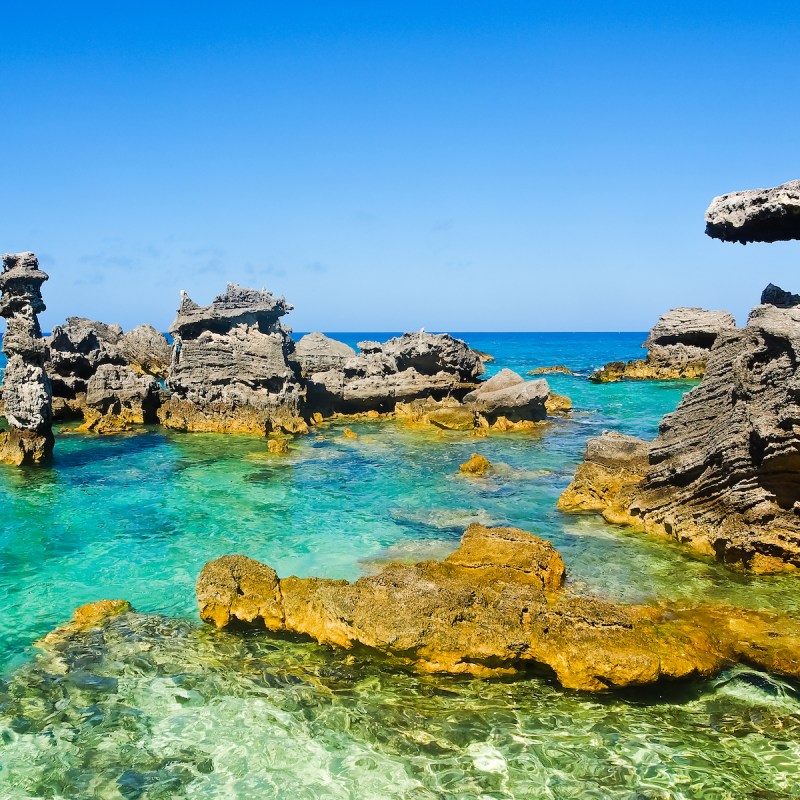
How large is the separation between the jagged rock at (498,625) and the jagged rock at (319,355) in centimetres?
2323

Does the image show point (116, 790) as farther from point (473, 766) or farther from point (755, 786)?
point (755, 786)

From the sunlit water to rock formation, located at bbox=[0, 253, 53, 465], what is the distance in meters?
6.25

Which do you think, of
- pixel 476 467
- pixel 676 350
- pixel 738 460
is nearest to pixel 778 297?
pixel 738 460

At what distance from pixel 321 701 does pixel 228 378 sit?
21.5m

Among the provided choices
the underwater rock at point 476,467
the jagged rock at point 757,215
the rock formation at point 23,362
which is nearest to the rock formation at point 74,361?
the rock formation at point 23,362

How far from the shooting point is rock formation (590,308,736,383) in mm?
51688

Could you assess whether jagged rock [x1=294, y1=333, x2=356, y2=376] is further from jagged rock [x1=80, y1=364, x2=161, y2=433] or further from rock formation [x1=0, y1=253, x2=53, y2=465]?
rock formation [x1=0, y1=253, x2=53, y2=465]

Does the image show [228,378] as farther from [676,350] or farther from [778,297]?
[676,350]

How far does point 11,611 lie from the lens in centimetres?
1082

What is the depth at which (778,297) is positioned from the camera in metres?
13.7

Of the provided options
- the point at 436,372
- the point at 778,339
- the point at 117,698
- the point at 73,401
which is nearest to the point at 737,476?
the point at 778,339

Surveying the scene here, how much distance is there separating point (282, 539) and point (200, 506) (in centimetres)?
374

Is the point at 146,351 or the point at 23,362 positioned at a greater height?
the point at 23,362

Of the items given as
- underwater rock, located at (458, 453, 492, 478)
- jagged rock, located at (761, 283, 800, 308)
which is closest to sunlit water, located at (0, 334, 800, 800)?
underwater rock, located at (458, 453, 492, 478)
